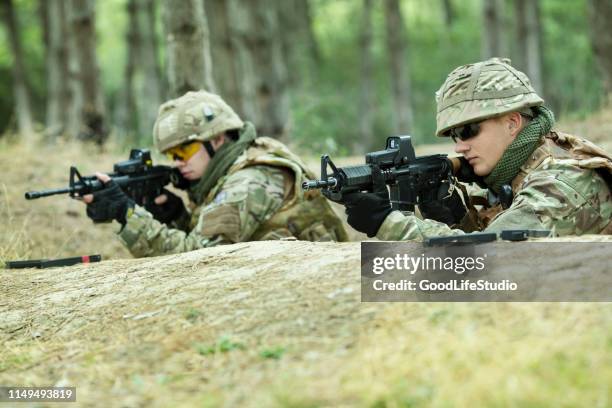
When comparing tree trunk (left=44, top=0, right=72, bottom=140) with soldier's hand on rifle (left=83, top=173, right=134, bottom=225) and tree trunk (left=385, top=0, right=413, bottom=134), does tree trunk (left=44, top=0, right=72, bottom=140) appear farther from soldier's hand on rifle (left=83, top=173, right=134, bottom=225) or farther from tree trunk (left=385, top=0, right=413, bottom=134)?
soldier's hand on rifle (left=83, top=173, right=134, bottom=225)

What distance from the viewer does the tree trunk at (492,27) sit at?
1571 cm

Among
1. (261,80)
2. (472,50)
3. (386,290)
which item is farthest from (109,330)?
(472,50)

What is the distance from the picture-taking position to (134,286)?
469 cm

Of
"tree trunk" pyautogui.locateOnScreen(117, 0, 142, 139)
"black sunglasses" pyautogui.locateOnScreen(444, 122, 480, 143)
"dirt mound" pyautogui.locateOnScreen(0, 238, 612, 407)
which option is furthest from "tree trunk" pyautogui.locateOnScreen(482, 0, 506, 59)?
"dirt mound" pyautogui.locateOnScreen(0, 238, 612, 407)

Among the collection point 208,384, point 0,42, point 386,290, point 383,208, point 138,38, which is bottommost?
point 208,384

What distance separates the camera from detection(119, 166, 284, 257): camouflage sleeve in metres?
6.23

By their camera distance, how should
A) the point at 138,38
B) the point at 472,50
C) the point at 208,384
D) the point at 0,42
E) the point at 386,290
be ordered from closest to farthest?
the point at 208,384, the point at 386,290, the point at 138,38, the point at 472,50, the point at 0,42

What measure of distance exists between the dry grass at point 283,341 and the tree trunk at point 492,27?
1170cm

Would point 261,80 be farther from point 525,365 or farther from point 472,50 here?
point 472,50

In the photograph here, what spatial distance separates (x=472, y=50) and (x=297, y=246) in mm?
24797

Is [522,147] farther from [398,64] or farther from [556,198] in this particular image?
[398,64]

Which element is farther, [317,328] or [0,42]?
[0,42]

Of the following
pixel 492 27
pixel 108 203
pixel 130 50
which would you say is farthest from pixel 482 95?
pixel 130 50

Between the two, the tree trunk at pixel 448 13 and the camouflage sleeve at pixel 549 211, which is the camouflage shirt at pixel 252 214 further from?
the tree trunk at pixel 448 13
